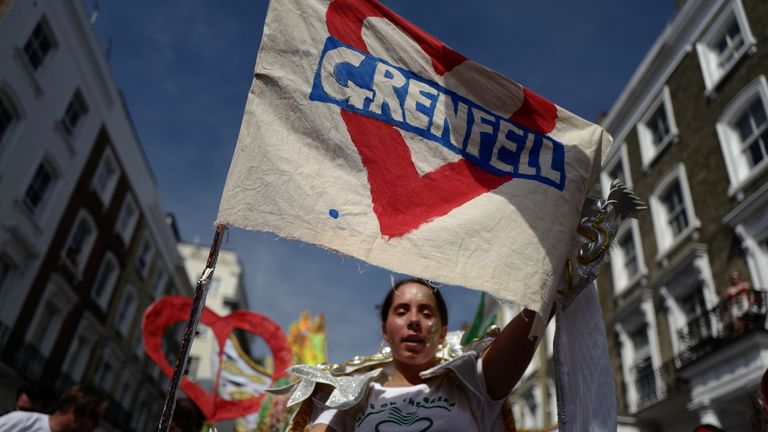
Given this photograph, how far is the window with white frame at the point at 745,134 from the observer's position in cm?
1266

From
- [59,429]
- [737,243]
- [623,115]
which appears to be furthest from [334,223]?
[623,115]

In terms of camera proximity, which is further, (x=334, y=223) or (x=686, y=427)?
(x=686, y=427)

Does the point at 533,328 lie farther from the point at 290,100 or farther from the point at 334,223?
the point at 290,100

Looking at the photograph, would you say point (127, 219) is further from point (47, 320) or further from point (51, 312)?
point (47, 320)

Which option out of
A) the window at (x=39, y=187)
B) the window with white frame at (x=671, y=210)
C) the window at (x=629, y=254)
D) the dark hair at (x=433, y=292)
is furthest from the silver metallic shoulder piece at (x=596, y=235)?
the window at (x=39, y=187)

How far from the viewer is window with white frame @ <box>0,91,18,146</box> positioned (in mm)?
14531

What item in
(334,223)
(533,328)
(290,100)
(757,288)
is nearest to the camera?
(533,328)

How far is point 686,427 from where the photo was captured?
1332 centimetres

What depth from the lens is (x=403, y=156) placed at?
2693mm

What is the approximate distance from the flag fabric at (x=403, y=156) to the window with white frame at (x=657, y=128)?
1534 centimetres

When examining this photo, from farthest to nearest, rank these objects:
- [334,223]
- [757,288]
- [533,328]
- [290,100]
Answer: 1. [757,288]
2. [290,100]
3. [334,223]
4. [533,328]

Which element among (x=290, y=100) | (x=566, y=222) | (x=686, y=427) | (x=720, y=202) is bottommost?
(x=566, y=222)

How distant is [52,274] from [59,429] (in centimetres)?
1615

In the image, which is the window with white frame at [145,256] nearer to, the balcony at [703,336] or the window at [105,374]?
the window at [105,374]
